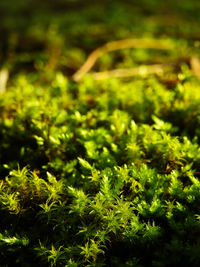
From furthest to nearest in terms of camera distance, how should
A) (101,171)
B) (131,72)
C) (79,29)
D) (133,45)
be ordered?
(79,29)
(133,45)
(131,72)
(101,171)

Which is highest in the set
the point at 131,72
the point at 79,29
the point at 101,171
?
the point at 79,29

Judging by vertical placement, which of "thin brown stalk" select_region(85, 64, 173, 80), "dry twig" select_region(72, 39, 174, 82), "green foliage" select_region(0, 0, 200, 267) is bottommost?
"green foliage" select_region(0, 0, 200, 267)

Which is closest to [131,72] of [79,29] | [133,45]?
[133,45]

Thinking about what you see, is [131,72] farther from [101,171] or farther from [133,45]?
[101,171]

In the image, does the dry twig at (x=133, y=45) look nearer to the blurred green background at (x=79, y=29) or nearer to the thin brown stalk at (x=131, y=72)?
the blurred green background at (x=79, y=29)

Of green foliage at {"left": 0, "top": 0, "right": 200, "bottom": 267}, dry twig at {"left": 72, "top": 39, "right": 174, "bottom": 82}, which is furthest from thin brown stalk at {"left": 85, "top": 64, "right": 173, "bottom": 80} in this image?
dry twig at {"left": 72, "top": 39, "right": 174, "bottom": 82}

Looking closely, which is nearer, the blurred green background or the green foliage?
the green foliage

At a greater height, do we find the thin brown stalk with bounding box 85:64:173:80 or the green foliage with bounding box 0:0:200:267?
the thin brown stalk with bounding box 85:64:173:80

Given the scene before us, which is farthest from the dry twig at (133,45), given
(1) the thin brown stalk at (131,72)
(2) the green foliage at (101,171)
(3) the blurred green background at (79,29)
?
(1) the thin brown stalk at (131,72)

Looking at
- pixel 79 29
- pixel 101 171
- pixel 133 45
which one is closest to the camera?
pixel 101 171

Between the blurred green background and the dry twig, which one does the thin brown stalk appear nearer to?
the blurred green background

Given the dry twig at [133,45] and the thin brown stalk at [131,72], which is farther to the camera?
the dry twig at [133,45]
